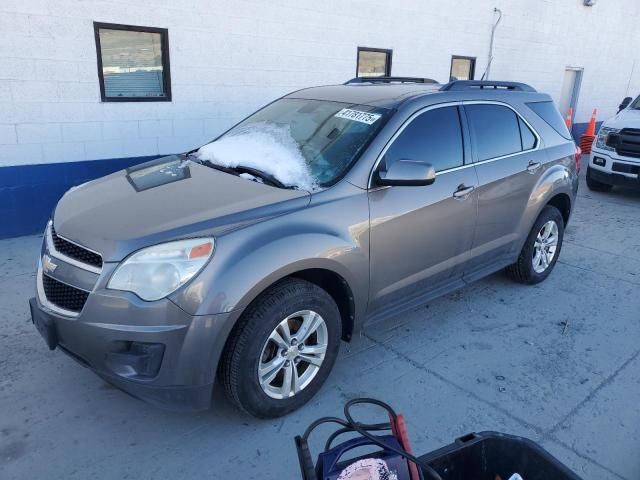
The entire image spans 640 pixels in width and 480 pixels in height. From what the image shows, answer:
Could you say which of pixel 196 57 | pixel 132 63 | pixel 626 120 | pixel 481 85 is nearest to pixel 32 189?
pixel 132 63

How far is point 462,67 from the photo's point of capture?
1031cm

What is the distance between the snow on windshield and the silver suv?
0.05 feet

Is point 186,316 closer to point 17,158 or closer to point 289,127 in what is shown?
point 289,127

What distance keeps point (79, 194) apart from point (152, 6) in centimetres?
362

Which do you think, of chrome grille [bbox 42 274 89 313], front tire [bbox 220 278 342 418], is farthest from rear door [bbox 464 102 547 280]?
chrome grille [bbox 42 274 89 313]

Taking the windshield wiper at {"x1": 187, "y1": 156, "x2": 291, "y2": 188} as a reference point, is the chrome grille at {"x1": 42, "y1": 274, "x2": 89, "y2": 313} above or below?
below

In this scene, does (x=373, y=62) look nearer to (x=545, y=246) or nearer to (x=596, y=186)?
(x=596, y=186)

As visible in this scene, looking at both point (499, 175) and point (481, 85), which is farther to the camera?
point (481, 85)

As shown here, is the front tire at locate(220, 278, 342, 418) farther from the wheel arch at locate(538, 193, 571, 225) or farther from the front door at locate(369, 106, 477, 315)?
the wheel arch at locate(538, 193, 571, 225)

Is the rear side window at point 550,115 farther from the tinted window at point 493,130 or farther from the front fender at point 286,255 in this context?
the front fender at point 286,255

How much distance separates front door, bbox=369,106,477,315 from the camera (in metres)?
3.12

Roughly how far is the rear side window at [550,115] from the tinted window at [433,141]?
1214mm

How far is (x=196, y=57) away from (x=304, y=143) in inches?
146

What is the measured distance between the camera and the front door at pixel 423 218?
3.12 metres
